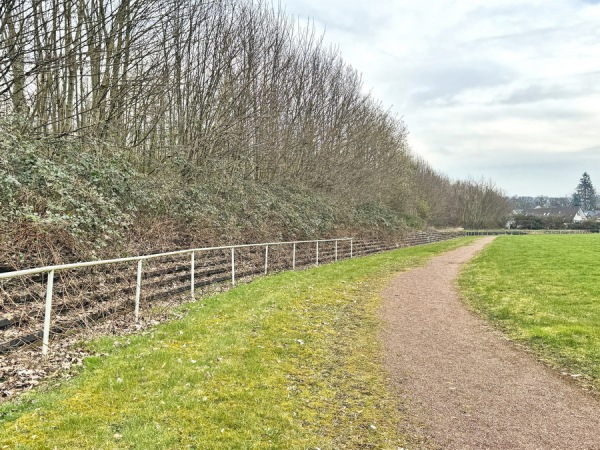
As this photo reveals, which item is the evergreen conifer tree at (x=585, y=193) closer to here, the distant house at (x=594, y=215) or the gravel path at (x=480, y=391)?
the distant house at (x=594, y=215)

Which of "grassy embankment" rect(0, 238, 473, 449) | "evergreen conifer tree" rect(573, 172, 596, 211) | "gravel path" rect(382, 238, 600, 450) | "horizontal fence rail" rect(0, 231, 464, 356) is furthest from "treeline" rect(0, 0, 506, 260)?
"evergreen conifer tree" rect(573, 172, 596, 211)

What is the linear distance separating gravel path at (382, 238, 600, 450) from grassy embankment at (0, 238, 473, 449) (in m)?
0.39

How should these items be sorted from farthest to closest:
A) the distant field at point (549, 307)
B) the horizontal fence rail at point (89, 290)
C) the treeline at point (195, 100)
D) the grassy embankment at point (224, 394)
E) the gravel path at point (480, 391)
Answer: the treeline at point (195, 100) < the distant field at point (549, 307) < the horizontal fence rail at point (89, 290) < the gravel path at point (480, 391) < the grassy embankment at point (224, 394)

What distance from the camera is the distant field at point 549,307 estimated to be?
6363 millimetres

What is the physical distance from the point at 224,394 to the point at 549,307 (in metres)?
8.21

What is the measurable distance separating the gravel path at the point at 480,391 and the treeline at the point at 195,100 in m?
7.62

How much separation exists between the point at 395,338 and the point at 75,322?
17.2 feet

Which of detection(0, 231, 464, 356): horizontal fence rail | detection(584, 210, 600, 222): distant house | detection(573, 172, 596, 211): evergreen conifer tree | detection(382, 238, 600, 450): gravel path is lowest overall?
detection(382, 238, 600, 450): gravel path

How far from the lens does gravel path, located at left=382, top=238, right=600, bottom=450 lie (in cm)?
394

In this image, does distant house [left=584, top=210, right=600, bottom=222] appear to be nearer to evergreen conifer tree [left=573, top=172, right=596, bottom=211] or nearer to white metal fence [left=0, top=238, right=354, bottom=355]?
evergreen conifer tree [left=573, top=172, right=596, bottom=211]

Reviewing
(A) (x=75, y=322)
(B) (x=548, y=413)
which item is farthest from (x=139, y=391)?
(B) (x=548, y=413)

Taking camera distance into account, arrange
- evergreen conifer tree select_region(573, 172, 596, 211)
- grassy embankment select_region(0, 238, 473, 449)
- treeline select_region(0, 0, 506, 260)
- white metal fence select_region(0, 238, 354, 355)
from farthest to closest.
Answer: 1. evergreen conifer tree select_region(573, 172, 596, 211)
2. treeline select_region(0, 0, 506, 260)
3. white metal fence select_region(0, 238, 354, 355)
4. grassy embankment select_region(0, 238, 473, 449)

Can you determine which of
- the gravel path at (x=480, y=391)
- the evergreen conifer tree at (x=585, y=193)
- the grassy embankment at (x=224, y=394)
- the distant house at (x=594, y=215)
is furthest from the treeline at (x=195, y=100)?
the evergreen conifer tree at (x=585, y=193)

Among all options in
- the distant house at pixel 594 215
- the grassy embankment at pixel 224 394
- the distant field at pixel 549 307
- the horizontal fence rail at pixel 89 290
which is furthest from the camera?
the distant house at pixel 594 215
